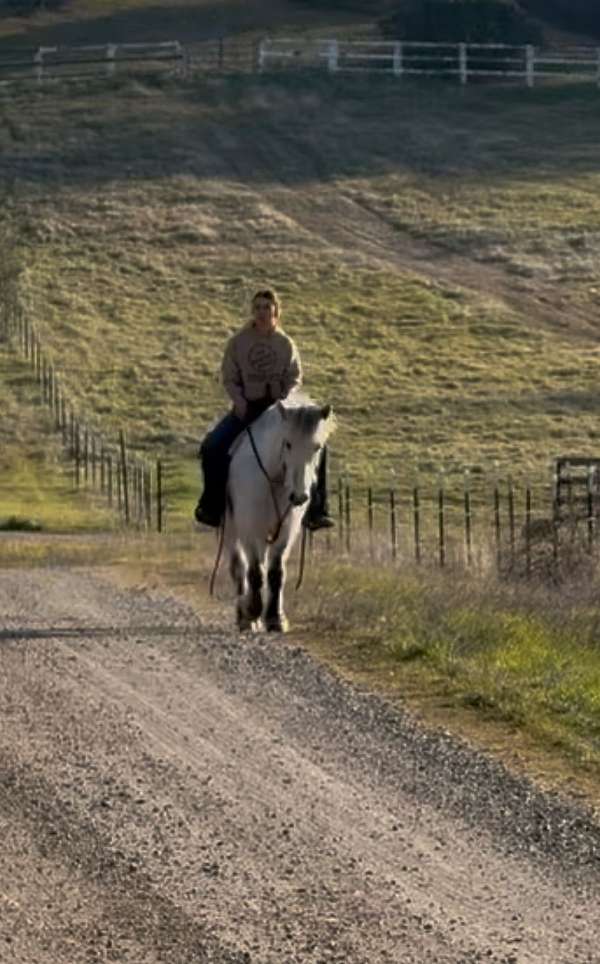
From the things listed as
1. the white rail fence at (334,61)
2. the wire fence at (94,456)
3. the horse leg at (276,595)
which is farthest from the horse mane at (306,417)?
the white rail fence at (334,61)

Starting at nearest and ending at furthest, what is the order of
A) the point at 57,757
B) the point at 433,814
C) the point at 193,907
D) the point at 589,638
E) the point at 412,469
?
the point at 193,907 → the point at 433,814 → the point at 57,757 → the point at 589,638 → the point at 412,469

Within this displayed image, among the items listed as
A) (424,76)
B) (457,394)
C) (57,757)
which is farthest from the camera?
(424,76)

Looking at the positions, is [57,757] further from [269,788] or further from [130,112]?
[130,112]

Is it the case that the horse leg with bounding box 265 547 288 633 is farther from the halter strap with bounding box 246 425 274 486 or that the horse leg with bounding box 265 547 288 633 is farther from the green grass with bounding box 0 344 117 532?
the green grass with bounding box 0 344 117 532

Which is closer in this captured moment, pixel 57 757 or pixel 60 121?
pixel 57 757

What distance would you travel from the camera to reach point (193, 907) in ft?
30.9

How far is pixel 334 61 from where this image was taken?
91938mm

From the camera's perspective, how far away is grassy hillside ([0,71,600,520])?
179 feet

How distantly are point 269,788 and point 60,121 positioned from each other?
2982 inches

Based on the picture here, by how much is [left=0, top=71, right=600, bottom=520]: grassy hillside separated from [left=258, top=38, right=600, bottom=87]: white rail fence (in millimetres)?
1305

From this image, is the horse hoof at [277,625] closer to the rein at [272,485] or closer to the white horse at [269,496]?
the white horse at [269,496]

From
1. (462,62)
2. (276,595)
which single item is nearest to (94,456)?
(276,595)

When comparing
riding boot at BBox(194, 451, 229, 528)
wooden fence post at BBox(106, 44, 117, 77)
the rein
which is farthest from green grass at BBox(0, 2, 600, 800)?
wooden fence post at BBox(106, 44, 117, 77)

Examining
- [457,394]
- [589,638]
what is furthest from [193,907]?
[457,394]
